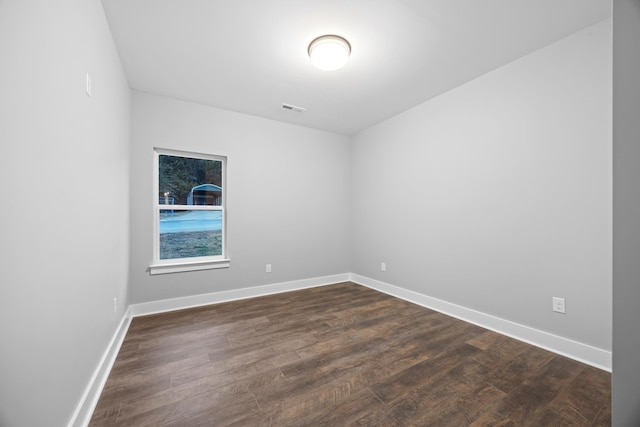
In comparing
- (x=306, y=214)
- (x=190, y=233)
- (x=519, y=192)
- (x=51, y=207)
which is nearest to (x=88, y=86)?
(x=51, y=207)

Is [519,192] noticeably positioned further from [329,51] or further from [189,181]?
[189,181]

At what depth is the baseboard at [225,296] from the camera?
305 cm

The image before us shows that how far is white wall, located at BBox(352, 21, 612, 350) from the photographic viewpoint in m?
2.00

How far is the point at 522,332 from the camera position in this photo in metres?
2.38

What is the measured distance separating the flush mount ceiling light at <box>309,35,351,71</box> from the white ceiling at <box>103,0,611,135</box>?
5 centimetres

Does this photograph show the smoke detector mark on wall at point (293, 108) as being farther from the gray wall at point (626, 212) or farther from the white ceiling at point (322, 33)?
the gray wall at point (626, 212)

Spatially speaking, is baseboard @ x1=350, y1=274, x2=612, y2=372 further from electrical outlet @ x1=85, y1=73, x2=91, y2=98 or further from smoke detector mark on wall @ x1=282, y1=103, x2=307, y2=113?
electrical outlet @ x1=85, y1=73, x2=91, y2=98

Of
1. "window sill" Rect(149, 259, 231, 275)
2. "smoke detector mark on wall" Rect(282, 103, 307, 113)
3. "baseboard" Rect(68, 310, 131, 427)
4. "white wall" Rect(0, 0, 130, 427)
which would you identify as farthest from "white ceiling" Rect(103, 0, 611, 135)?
"baseboard" Rect(68, 310, 131, 427)

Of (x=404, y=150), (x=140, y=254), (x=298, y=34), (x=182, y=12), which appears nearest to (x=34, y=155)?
(x=182, y=12)

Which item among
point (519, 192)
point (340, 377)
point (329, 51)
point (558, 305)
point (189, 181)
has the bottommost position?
point (340, 377)

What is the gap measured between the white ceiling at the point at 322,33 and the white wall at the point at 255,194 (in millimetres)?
414

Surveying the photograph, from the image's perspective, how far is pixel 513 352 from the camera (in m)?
2.17

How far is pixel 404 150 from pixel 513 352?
8.38 feet

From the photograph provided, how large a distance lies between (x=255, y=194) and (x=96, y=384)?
258 centimetres
